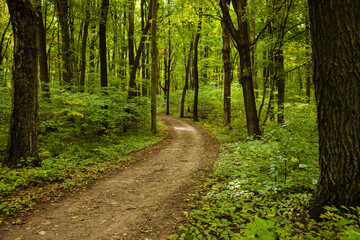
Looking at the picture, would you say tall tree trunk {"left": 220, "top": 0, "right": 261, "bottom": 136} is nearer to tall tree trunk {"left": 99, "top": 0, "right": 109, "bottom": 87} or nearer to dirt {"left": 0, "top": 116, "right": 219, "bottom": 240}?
dirt {"left": 0, "top": 116, "right": 219, "bottom": 240}

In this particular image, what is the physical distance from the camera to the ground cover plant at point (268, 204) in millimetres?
2955

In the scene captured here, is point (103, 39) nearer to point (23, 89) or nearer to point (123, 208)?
point (23, 89)

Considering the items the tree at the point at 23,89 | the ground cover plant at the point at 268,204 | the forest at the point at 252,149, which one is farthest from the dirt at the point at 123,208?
the tree at the point at 23,89

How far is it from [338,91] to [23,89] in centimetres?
803

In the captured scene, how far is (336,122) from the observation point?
10.5 feet

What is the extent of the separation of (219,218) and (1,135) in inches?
444

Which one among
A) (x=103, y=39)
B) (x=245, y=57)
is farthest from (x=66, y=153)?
(x=245, y=57)

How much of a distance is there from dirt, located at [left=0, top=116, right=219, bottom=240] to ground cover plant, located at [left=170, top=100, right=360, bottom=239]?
0.50 meters

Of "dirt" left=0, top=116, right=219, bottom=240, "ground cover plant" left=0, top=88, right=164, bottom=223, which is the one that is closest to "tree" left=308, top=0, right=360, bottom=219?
"dirt" left=0, top=116, right=219, bottom=240

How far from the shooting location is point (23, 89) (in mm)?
6453

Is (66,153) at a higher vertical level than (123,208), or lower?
higher

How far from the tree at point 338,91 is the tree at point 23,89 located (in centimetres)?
747

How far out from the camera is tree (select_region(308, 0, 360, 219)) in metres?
3.06

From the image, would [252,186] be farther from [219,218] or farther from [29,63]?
[29,63]
